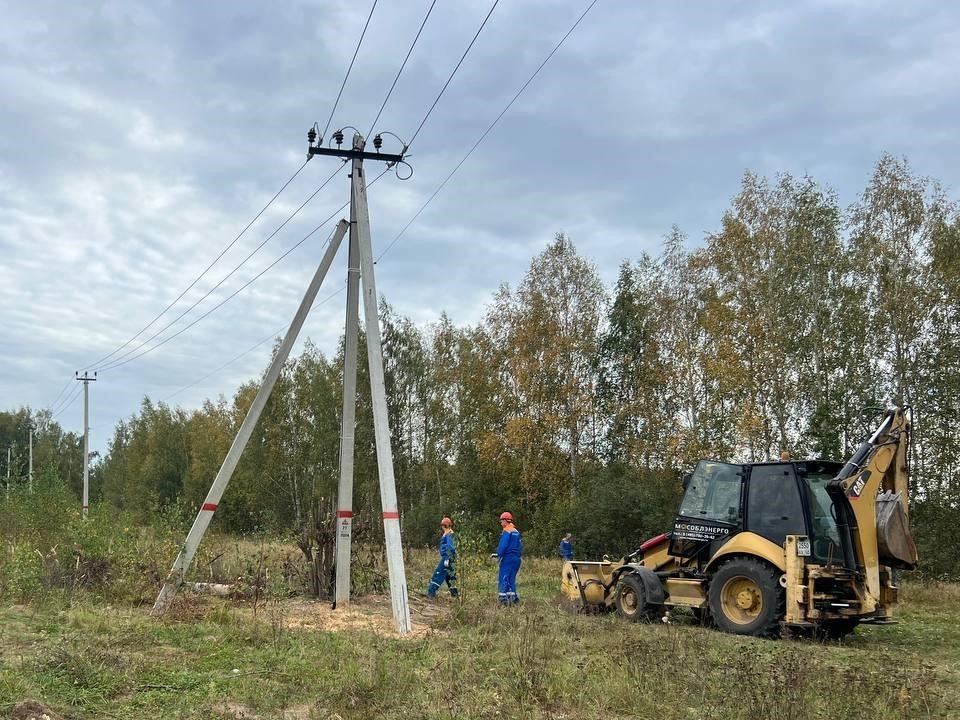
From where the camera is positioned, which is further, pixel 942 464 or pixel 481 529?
pixel 481 529

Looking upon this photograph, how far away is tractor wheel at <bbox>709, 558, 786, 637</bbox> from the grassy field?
1.17 ft

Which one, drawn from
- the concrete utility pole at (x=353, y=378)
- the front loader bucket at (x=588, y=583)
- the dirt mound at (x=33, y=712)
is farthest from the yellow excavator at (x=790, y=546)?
the dirt mound at (x=33, y=712)

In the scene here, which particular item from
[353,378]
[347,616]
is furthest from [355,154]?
[347,616]

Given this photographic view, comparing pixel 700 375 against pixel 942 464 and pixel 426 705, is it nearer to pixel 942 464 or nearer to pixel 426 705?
pixel 942 464

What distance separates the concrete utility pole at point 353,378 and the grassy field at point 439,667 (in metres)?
1.00

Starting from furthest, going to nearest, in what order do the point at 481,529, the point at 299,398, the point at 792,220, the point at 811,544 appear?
the point at 299,398 < the point at 481,529 < the point at 792,220 < the point at 811,544

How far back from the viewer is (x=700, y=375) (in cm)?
2655

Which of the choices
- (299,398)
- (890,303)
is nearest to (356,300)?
(890,303)

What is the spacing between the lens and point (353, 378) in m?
13.1

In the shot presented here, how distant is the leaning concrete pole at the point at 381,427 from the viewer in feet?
35.5

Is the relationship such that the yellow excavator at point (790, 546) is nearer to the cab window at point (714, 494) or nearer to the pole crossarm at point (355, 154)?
the cab window at point (714, 494)

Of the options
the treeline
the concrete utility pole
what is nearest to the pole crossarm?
the concrete utility pole

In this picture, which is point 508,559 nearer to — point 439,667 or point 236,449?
point 236,449

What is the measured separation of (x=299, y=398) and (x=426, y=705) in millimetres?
35838
